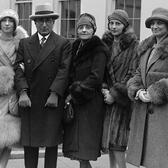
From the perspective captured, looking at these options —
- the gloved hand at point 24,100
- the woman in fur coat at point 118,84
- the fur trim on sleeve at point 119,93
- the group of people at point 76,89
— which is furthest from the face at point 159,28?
the gloved hand at point 24,100

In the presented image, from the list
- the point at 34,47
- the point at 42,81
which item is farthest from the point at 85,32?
the point at 42,81

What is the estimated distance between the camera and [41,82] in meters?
4.71

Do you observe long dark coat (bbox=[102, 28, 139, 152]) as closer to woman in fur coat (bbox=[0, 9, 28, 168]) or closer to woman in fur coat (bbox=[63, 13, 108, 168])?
woman in fur coat (bbox=[63, 13, 108, 168])

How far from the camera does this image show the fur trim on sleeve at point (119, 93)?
15.0ft

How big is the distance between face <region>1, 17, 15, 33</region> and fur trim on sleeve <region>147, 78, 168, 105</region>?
1708 mm

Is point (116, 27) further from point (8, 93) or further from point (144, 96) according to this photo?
point (8, 93)

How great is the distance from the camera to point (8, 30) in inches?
191

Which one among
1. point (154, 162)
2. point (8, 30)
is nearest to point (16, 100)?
point (8, 30)

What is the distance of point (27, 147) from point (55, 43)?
1168 mm

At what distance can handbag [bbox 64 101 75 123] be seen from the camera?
4.69m

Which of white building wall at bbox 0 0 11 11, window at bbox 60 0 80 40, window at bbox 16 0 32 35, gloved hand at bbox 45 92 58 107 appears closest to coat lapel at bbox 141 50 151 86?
gloved hand at bbox 45 92 58 107

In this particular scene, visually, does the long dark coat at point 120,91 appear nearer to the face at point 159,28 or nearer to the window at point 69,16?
the face at point 159,28

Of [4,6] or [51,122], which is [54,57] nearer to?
[51,122]

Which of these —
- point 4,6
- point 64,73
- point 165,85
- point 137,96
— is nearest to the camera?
point 165,85
